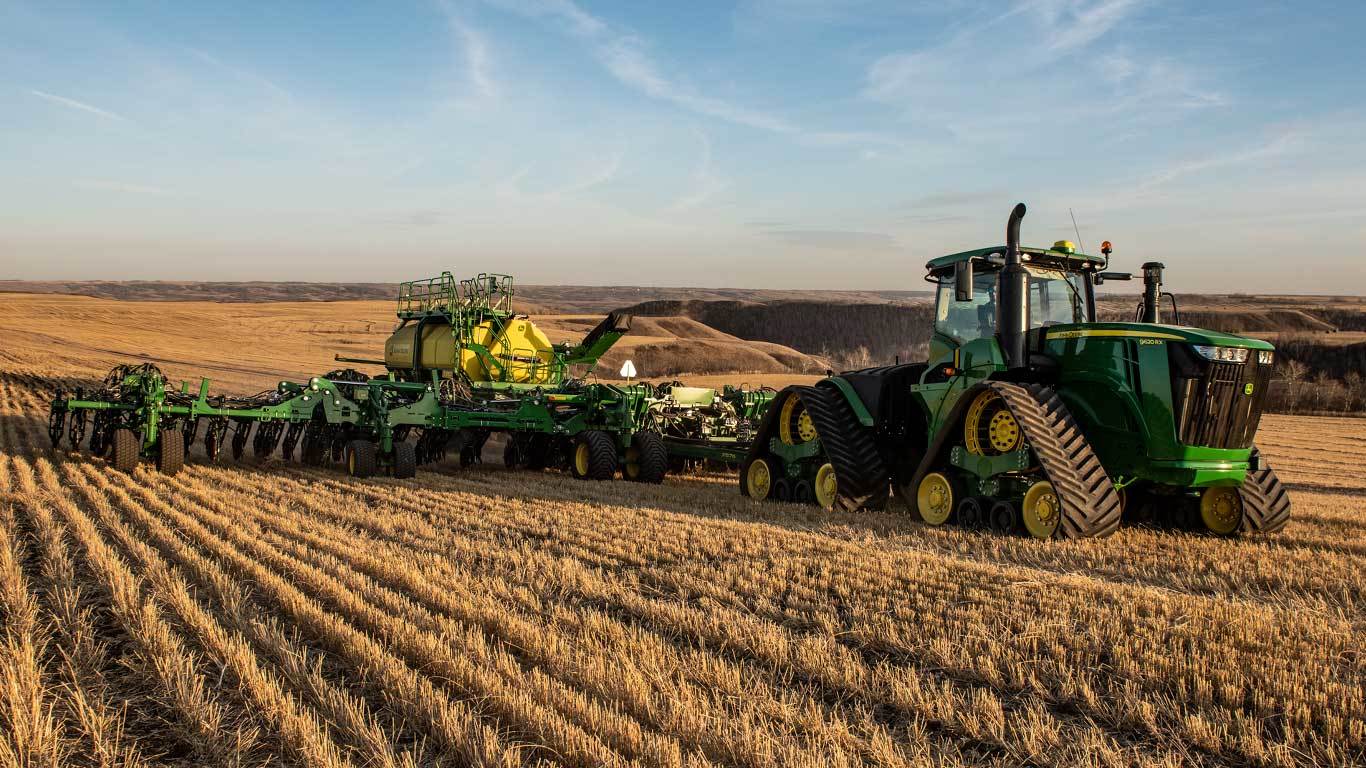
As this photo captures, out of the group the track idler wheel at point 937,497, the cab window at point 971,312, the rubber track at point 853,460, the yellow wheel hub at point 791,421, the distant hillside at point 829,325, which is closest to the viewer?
the track idler wheel at point 937,497

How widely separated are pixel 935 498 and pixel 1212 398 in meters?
2.36

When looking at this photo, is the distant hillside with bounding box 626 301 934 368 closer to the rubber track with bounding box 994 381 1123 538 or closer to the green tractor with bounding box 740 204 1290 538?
the green tractor with bounding box 740 204 1290 538

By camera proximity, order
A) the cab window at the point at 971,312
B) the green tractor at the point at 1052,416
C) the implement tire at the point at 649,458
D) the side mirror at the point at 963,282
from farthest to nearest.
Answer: the implement tire at the point at 649,458, the cab window at the point at 971,312, the side mirror at the point at 963,282, the green tractor at the point at 1052,416

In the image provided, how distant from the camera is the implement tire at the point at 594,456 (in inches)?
544

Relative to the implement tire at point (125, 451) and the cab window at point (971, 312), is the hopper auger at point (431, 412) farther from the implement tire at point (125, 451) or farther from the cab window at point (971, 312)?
the cab window at point (971, 312)

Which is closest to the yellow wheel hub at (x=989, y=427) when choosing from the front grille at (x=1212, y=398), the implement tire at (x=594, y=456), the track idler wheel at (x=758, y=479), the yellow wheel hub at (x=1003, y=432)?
the yellow wheel hub at (x=1003, y=432)

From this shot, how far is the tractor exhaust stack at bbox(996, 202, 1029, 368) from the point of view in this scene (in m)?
8.50

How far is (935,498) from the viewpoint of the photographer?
9.03 metres

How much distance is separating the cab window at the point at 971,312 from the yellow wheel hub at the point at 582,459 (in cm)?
585

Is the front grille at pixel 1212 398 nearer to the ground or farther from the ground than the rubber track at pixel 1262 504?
farther from the ground

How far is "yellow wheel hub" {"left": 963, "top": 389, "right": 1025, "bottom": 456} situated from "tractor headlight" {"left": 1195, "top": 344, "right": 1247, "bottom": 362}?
1.46m

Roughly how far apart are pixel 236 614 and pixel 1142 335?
21.7ft

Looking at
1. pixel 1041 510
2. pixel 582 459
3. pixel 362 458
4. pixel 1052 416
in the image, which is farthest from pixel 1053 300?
pixel 362 458

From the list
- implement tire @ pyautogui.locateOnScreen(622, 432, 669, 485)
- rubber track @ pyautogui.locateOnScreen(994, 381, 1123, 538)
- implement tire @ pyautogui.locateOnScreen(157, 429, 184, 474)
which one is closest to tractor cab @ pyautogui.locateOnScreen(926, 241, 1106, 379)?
rubber track @ pyautogui.locateOnScreen(994, 381, 1123, 538)
